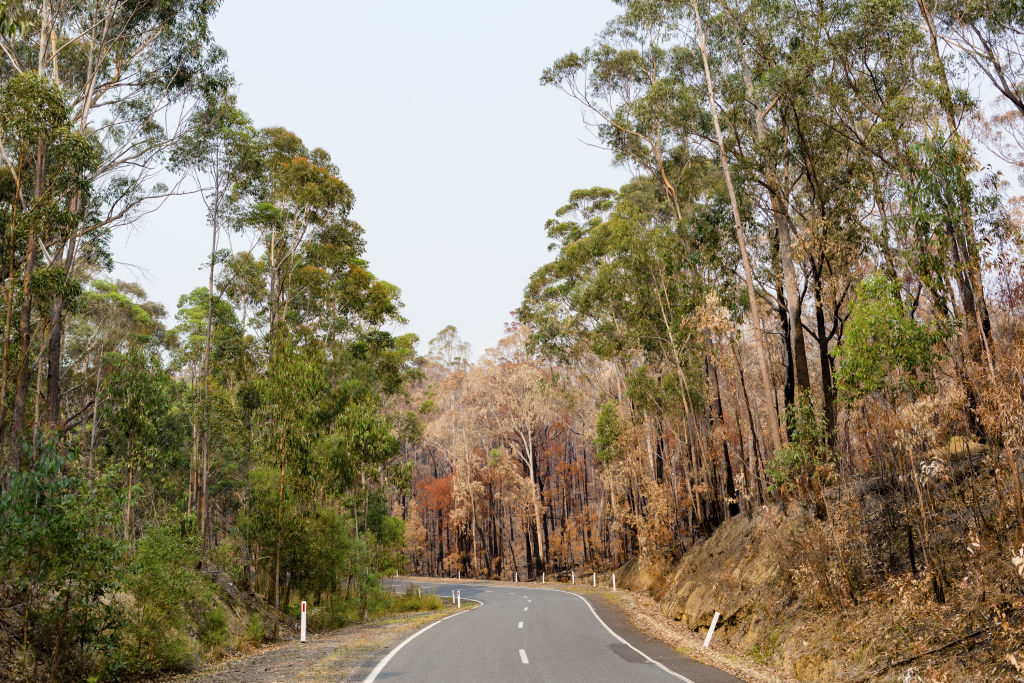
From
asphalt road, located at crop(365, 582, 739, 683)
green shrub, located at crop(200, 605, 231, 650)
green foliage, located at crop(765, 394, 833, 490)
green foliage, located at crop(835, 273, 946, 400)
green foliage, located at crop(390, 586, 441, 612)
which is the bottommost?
green foliage, located at crop(390, 586, 441, 612)

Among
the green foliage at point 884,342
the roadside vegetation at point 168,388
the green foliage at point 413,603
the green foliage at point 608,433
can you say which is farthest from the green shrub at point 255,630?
the green foliage at point 608,433

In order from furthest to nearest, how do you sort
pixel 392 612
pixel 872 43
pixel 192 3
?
pixel 392 612, pixel 192 3, pixel 872 43

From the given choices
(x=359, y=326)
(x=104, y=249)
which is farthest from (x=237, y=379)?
(x=104, y=249)

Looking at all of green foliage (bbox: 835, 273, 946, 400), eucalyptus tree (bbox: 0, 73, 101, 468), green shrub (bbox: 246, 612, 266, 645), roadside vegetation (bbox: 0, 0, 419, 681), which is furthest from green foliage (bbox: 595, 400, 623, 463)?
eucalyptus tree (bbox: 0, 73, 101, 468)

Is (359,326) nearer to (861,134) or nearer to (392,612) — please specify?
(392,612)

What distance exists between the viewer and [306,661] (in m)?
12.9

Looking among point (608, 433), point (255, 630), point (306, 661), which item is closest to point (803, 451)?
point (306, 661)

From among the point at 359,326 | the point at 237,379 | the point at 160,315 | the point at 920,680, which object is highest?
the point at 160,315

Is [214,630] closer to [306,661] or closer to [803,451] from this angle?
[306,661]

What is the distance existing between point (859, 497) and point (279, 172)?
26.6 m

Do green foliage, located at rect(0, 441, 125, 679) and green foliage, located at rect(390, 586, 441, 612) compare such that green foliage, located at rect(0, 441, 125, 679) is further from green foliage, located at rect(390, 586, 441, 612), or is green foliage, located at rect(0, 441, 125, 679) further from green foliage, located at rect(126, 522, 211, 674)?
green foliage, located at rect(390, 586, 441, 612)

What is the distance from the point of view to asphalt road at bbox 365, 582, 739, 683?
35.3ft

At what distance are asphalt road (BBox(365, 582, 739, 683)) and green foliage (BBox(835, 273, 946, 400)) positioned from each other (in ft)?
22.2

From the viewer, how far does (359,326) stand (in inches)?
1410
